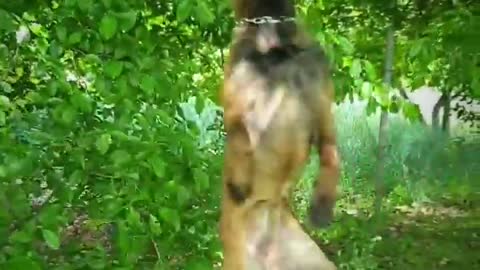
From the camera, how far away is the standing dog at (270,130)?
3.49ft

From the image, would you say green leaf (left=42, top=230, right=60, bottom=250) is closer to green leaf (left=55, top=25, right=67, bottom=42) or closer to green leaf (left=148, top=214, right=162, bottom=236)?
green leaf (left=148, top=214, right=162, bottom=236)

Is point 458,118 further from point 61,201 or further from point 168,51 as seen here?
point 61,201

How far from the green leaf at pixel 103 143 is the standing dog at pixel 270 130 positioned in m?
1.07

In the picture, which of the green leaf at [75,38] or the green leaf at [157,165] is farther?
the green leaf at [75,38]

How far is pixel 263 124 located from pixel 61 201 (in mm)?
1453

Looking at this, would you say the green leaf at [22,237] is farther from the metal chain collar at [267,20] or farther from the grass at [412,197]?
the grass at [412,197]

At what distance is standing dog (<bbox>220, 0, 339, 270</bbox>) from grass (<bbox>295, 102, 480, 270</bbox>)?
11.0ft

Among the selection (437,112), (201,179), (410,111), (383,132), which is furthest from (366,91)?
(437,112)

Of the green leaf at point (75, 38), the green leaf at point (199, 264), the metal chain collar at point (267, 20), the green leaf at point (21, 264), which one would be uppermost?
the green leaf at point (75, 38)

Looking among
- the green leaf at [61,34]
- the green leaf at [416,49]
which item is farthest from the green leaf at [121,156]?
the green leaf at [416,49]

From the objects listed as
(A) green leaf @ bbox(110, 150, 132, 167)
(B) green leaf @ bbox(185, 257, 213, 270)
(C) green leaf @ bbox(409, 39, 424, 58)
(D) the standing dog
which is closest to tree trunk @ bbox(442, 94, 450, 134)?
(C) green leaf @ bbox(409, 39, 424, 58)

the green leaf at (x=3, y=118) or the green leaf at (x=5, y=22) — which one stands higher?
the green leaf at (x=5, y=22)

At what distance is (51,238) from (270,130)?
3.97 feet

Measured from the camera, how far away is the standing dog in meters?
1.06
